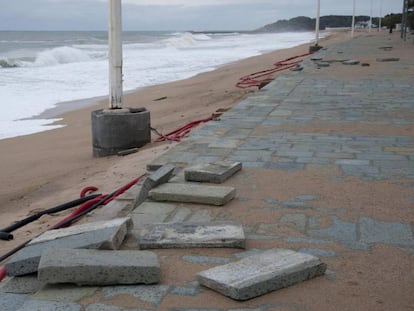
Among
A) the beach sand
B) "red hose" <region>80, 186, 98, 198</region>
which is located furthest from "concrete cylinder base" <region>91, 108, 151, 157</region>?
"red hose" <region>80, 186, 98, 198</region>

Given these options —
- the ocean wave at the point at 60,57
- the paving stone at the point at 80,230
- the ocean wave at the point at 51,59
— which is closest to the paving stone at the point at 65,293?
the paving stone at the point at 80,230

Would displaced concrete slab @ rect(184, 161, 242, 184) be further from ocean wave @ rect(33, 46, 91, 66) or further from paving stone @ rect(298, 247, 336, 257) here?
ocean wave @ rect(33, 46, 91, 66)

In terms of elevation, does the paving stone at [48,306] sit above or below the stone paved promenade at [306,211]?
below

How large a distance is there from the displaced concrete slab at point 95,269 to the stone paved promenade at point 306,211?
1.7 inches

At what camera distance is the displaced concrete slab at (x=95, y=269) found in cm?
267

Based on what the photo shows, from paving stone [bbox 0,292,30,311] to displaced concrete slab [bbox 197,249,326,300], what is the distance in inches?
32.6

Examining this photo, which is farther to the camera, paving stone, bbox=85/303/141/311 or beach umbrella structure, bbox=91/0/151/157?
beach umbrella structure, bbox=91/0/151/157

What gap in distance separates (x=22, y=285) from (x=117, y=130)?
4.90 m

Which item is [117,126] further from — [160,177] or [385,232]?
[385,232]

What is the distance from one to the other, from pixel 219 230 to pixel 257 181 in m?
1.33

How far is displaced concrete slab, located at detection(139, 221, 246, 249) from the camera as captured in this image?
A: 10.4 ft

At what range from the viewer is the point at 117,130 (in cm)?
761

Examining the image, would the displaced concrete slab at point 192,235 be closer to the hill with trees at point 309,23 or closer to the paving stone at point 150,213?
the paving stone at point 150,213

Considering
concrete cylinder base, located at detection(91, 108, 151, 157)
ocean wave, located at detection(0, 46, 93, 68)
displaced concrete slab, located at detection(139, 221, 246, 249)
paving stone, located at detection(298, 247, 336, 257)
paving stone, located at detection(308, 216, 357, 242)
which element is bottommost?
ocean wave, located at detection(0, 46, 93, 68)
